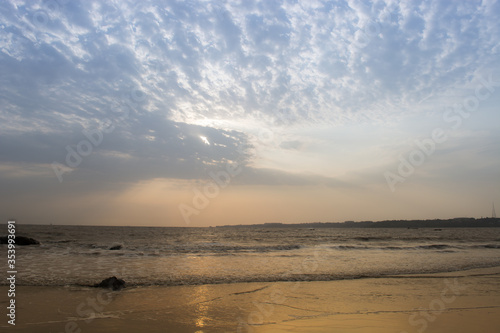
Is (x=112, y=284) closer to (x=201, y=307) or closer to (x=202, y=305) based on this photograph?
(x=202, y=305)

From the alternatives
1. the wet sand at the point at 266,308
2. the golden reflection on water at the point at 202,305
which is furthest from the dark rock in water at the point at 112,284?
the golden reflection on water at the point at 202,305

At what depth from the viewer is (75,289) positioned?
10492mm

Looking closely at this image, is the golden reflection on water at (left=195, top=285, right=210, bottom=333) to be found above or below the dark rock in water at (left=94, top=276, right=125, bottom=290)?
below

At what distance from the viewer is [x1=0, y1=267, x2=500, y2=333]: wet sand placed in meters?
6.74

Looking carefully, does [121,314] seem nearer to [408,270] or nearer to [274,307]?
[274,307]

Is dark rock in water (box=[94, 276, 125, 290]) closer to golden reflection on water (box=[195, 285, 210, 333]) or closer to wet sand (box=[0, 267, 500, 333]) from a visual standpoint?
wet sand (box=[0, 267, 500, 333])

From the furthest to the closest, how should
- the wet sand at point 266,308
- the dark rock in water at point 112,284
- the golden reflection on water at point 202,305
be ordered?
the dark rock in water at point 112,284
the golden reflection on water at point 202,305
the wet sand at point 266,308

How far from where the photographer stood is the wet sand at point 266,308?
6738 mm

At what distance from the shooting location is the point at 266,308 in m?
8.23

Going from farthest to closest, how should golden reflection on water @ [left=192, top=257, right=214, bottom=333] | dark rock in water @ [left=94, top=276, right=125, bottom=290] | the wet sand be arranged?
dark rock in water @ [left=94, top=276, right=125, bottom=290], golden reflection on water @ [left=192, top=257, right=214, bottom=333], the wet sand

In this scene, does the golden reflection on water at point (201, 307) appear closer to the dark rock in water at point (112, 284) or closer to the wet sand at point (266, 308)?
the wet sand at point (266, 308)

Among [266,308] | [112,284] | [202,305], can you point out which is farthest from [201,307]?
[112,284]

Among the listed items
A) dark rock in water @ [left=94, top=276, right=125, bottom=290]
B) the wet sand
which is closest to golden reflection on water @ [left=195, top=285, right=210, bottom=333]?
the wet sand

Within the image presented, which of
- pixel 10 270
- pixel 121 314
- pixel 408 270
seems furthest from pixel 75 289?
pixel 408 270
